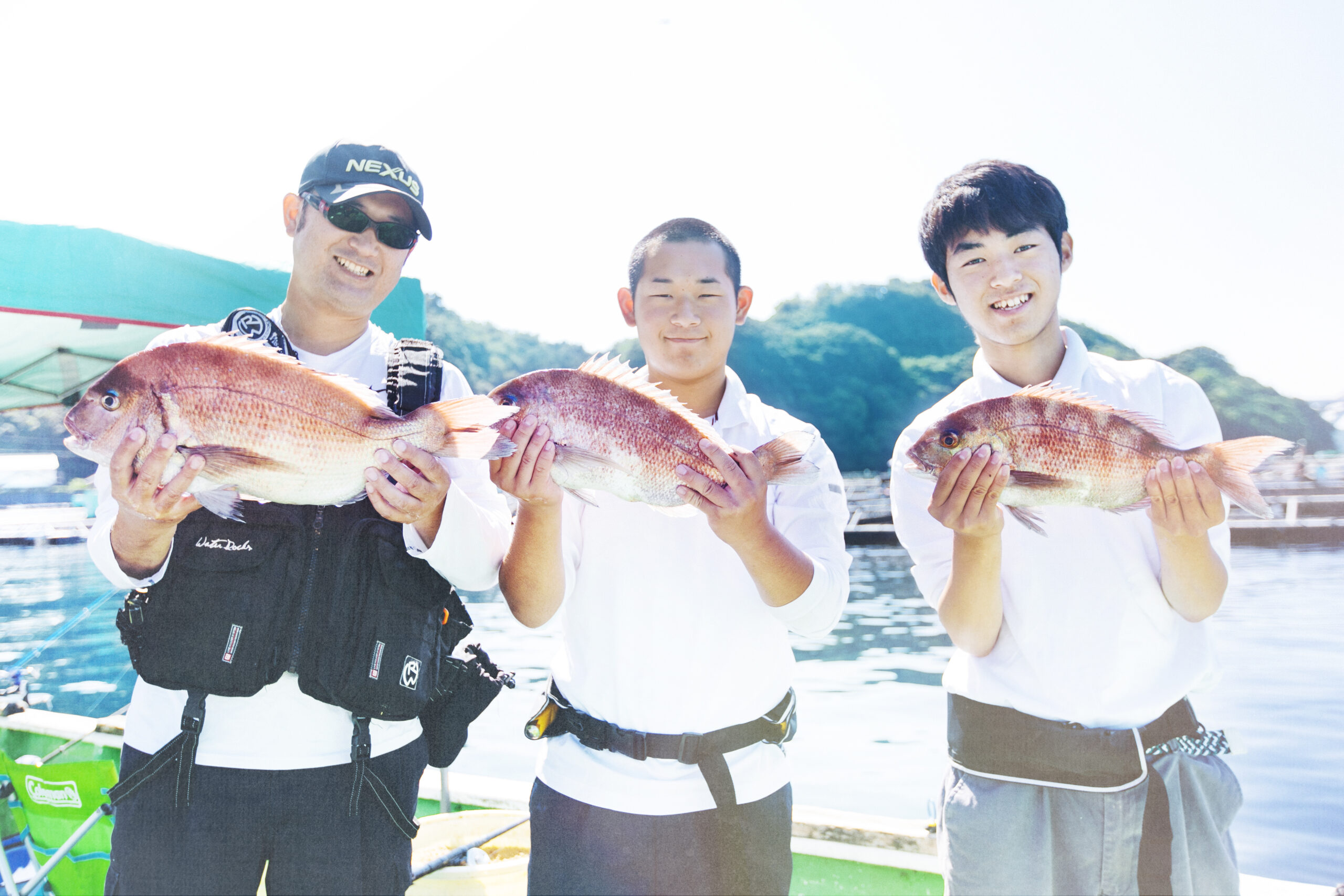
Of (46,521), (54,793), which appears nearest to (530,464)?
(54,793)

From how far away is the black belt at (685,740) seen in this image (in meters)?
2.28

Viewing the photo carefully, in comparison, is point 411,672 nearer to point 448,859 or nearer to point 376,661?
point 376,661

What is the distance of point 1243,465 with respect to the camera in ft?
7.64

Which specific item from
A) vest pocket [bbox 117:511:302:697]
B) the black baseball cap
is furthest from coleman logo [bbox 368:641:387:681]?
the black baseball cap

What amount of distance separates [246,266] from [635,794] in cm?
462

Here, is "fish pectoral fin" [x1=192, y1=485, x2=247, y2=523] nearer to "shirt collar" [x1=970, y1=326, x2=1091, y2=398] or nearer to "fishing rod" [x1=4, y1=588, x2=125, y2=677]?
"shirt collar" [x1=970, y1=326, x2=1091, y2=398]

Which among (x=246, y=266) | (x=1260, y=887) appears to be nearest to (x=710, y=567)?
(x=1260, y=887)

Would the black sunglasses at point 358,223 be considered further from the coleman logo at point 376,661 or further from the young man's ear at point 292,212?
the coleman logo at point 376,661

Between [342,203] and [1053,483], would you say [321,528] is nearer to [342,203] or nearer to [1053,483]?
Result: [342,203]

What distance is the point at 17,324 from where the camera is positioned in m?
4.77

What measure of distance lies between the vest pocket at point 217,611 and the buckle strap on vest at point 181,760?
77 mm

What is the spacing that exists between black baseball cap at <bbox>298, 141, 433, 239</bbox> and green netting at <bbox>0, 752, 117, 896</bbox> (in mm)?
3635

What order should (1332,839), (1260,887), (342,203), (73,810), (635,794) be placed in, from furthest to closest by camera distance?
(1332,839) < (73,810) < (1260,887) < (342,203) < (635,794)

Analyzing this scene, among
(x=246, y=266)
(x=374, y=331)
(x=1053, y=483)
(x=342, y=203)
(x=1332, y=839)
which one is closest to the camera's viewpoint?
(x=1053, y=483)
